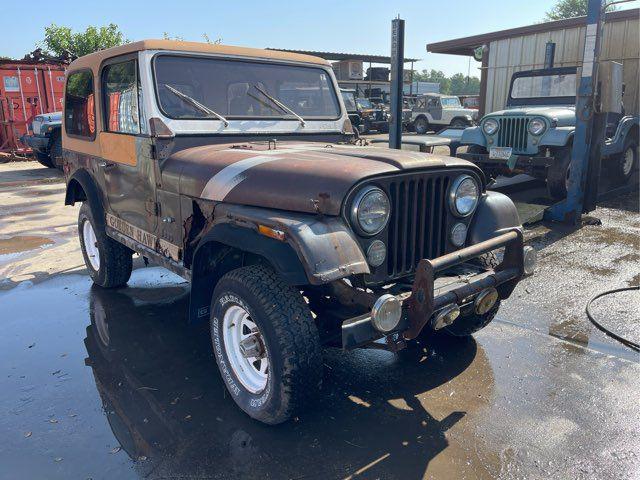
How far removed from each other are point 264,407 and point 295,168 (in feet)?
4.20

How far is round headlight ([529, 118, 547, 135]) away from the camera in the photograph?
8336mm

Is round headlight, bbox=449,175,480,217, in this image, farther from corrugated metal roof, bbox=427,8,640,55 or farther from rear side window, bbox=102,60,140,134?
corrugated metal roof, bbox=427,8,640,55

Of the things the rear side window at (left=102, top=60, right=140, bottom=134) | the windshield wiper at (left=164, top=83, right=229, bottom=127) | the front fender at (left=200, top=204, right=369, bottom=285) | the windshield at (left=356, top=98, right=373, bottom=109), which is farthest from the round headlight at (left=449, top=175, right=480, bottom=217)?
the windshield at (left=356, top=98, right=373, bottom=109)

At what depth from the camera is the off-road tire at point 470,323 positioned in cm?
358

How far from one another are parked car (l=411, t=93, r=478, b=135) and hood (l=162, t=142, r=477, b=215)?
20.6 meters

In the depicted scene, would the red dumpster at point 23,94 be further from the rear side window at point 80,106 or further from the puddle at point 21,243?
the rear side window at point 80,106

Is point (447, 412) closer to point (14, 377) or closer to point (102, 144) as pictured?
point (14, 377)

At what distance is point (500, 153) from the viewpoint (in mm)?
8406

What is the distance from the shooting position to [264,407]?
2.76 metres

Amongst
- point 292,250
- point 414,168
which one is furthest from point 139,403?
point 414,168

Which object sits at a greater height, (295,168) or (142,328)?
(295,168)

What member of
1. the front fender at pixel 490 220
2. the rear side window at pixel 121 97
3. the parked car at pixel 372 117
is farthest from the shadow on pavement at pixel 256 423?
the parked car at pixel 372 117

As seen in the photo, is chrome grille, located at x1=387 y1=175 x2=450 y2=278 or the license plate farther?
the license plate

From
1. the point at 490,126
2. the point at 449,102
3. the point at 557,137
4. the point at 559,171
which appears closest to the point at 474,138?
the point at 490,126
